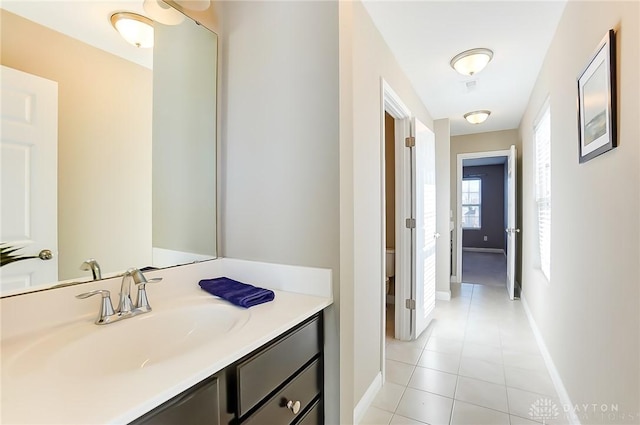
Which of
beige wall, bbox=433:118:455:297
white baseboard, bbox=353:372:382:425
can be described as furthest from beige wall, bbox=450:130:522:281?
white baseboard, bbox=353:372:382:425

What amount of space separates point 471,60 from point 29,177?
2.73 meters

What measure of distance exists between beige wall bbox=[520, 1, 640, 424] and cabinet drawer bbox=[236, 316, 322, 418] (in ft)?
3.68

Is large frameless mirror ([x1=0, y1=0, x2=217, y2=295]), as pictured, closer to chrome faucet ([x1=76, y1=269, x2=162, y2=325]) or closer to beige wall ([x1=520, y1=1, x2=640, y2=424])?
chrome faucet ([x1=76, y1=269, x2=162, y2=325])

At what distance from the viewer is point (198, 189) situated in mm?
1550

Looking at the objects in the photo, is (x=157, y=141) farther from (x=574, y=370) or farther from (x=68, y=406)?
(x=574, y=370)

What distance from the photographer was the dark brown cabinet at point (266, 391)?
2.37 feet

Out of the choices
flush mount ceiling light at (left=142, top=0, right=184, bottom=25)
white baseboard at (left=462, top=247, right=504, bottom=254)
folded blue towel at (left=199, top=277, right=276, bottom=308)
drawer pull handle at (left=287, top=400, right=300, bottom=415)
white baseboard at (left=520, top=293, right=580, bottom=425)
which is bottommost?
white baseboard at (left=520, top=293, right=580, bottom=425)

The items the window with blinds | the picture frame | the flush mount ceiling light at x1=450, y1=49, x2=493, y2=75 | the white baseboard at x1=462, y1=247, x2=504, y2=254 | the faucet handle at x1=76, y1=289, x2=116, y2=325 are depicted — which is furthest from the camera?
the white baseboard at x1=462, y1=247, x2=504, y2=254

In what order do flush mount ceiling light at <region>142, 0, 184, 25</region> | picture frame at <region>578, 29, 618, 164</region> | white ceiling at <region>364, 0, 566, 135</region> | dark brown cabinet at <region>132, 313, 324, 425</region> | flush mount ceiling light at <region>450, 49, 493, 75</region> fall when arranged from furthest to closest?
flush mount ceiling light at <region>450, 49, 493, 75</region> < white ceiling at <region>364, 0, 566, 135</region> < flush mount ceiling light at <region>142, 0, 184, 25</region> < picture frame at <region>578, 29, 618, 164</region> < dark brown cabinet at <region>132, 313, 324, 425</region>

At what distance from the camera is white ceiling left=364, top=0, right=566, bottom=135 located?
1.81m

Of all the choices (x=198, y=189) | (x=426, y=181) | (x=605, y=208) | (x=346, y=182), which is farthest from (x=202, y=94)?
(x=426, y=181)

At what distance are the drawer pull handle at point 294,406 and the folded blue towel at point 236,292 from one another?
0.37 meters

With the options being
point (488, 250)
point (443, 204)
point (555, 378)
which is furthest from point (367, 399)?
point (488, 250)

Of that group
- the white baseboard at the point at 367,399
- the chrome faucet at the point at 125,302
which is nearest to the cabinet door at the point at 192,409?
the chrome faucet at the point at 125,302
